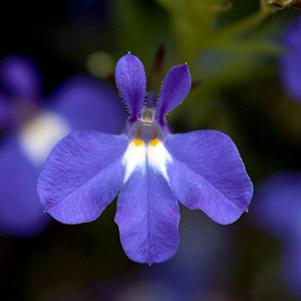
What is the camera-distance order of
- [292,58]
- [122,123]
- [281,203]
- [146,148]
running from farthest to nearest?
[281,203] → [122,123] → [292,58] → [146,148]

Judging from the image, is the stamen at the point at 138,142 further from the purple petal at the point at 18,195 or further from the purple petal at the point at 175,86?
the purple petal at the point at 18,195

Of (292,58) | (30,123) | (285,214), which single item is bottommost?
(285,214)

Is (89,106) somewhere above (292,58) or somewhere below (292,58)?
below

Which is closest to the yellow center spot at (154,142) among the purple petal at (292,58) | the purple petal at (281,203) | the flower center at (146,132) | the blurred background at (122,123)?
the flower center at (146,132)

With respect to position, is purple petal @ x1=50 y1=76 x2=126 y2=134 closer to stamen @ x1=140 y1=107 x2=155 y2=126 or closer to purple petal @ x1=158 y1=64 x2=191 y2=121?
stamen @ x1=140 y1=107 x2=155 y2=126

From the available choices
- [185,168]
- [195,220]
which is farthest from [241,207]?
[195,220]

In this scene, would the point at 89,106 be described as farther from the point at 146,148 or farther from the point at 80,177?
the point at 80,177

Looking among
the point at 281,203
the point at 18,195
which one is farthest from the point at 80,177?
the point at 281,203
